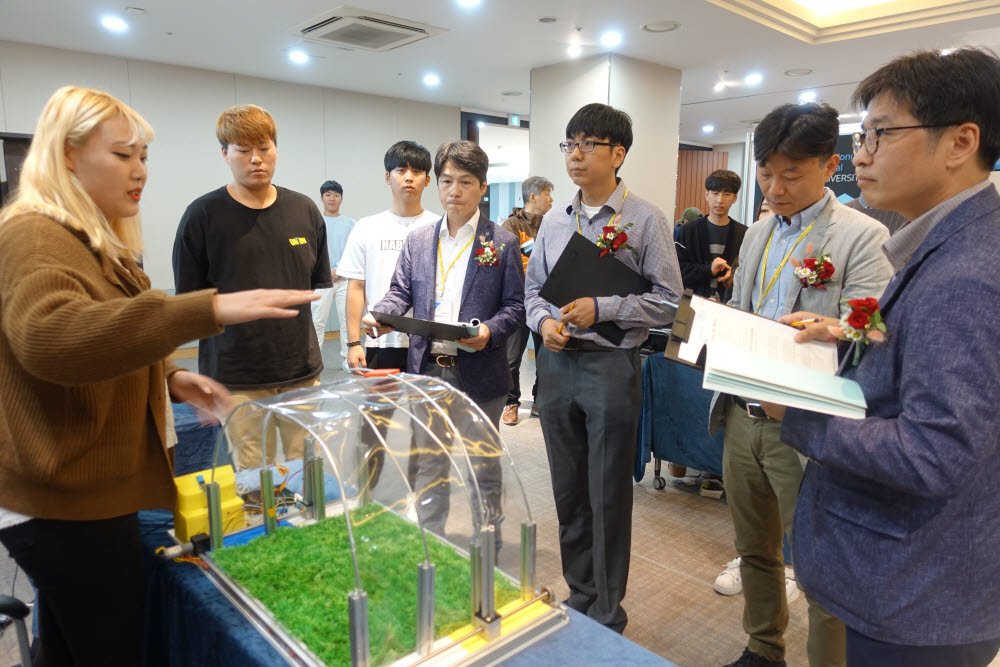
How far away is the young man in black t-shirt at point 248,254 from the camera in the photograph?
2252 mm

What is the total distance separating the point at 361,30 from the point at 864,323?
548cm

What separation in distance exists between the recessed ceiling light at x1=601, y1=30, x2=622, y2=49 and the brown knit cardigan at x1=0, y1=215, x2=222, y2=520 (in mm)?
5309

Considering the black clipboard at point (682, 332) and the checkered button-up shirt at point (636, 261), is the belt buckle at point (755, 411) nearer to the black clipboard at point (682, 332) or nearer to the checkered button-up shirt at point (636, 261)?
the checkered button-up shirt at point (636, 261)

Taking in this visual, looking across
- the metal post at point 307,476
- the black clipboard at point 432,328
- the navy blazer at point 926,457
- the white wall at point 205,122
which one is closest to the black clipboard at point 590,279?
the black clipboard at point 432,328

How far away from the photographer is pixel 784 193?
5.92 feet

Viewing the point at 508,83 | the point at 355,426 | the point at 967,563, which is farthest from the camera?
the point at 508,83

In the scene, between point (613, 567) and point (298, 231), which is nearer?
point (613, 567)

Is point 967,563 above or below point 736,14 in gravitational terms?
below

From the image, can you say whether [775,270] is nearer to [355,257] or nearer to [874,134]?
[874,134]

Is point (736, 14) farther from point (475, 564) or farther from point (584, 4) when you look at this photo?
point (475, 564)

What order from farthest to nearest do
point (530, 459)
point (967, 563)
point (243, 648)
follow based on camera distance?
point (530, 459) < point (243, 648) < point (967, 563)

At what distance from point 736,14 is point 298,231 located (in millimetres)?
4401

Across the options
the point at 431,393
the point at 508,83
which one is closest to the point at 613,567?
the point at 431,393

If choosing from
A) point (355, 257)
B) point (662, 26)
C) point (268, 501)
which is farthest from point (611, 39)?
point (268, 501)
